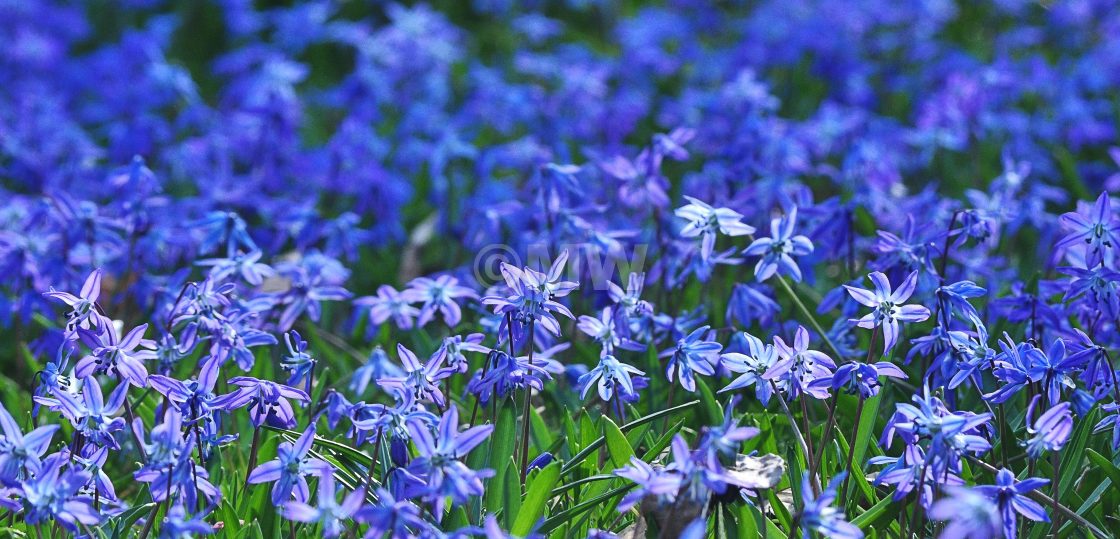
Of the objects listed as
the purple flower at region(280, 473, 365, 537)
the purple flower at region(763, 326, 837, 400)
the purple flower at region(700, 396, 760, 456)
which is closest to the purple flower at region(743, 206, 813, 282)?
the purple flower at region(763, 326, 837, 400)

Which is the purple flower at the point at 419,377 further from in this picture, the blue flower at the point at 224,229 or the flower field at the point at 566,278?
the blue flower at the point at 224,229

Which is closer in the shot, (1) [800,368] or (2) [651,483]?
(2) [651,483]

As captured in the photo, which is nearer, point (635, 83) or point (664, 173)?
point (664, 173)

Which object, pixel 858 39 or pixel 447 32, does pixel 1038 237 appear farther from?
pixel 447 32

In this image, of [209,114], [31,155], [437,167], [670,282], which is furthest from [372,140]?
[670,282]

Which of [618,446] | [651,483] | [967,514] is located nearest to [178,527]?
[651,483]

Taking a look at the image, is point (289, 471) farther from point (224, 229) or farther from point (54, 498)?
point (224, 229)
